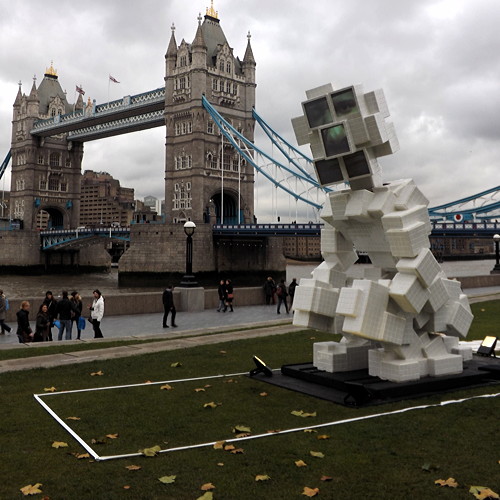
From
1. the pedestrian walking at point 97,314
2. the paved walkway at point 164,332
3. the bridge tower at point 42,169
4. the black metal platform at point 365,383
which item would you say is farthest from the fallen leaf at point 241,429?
the bridge tower at point 42,169

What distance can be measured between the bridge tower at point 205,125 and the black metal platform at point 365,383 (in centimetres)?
5637

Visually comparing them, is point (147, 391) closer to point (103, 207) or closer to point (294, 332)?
point (294, 332)

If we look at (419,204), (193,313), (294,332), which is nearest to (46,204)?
(193,313)

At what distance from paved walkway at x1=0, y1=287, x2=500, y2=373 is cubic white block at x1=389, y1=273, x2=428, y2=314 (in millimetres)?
5508

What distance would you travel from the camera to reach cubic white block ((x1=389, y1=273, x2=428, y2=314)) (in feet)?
24.6

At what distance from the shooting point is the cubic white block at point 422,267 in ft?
24.8

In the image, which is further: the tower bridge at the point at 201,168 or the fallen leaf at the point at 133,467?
the tower bridge at the point at 201,168

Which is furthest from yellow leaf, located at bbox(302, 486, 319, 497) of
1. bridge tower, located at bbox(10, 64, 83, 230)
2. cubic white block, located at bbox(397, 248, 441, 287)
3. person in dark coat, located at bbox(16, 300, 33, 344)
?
bridge tower, located at bbox(10, 64, 83, 230)

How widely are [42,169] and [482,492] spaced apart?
9419 cm

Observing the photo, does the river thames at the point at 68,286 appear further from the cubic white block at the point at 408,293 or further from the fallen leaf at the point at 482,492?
the fallen leaf at the point at 482,492

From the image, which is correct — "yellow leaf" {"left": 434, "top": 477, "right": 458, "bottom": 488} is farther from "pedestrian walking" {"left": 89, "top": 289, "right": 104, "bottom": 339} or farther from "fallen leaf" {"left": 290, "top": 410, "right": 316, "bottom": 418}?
"pedestrian walking" {"left": 89, "top": 289, "right": 104, "bottom": 339}

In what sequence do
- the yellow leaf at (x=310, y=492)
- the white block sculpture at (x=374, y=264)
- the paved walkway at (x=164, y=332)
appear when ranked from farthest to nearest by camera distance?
1. the paved walkway at (x=164, y=332)
2. the white block sculpture at (x=374, y=264)
3. the yellow leaf at (x=310, y=492)

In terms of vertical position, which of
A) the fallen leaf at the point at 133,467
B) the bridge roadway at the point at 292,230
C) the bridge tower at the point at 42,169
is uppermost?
the bridge tower at the point at 42,169

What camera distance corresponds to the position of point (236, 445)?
562cm
